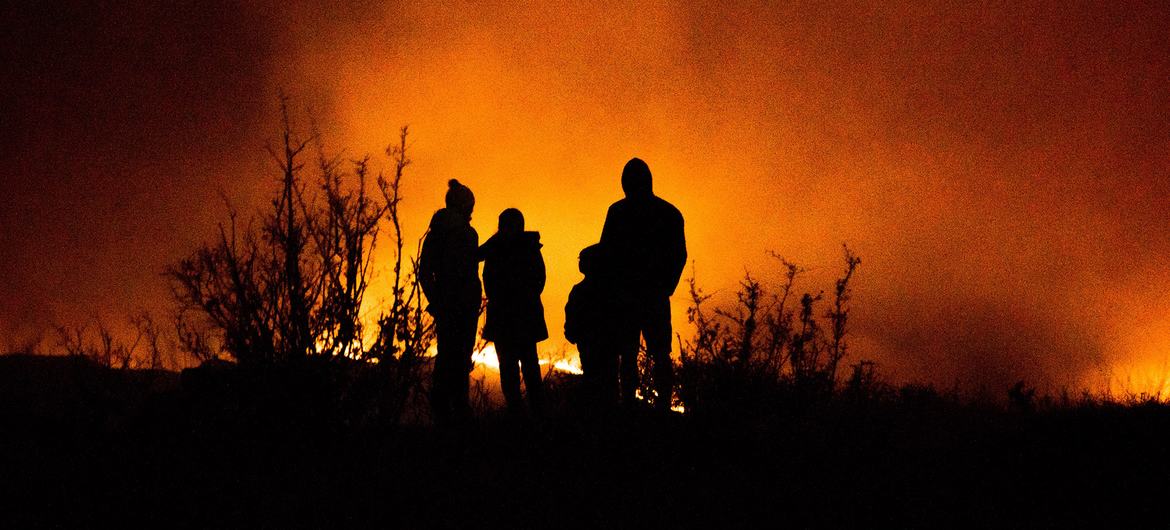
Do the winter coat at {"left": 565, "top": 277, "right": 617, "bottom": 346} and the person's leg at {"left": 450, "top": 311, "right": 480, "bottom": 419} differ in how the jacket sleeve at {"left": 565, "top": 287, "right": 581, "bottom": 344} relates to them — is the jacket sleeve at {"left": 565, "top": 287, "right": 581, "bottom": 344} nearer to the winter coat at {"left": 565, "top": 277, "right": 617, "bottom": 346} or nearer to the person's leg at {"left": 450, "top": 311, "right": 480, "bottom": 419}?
the winter coat at {"left": 565, "top": 277, "right": 617, "bottom": 346}

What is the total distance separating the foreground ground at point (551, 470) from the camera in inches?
141

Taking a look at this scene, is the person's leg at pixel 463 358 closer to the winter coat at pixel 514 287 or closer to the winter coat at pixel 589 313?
the winter coat at pixel 514 287

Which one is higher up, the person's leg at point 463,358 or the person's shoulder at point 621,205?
the person's shoulder at point 621,205

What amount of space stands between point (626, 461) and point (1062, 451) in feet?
9.04

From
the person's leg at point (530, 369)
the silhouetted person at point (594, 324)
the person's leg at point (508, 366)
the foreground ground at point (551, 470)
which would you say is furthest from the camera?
the person's leg at point (530, 369)

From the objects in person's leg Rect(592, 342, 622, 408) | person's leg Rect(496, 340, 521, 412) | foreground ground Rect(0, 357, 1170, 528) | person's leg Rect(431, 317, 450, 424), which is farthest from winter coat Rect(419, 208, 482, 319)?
person's leg Rect(592, 342, 622, 408)

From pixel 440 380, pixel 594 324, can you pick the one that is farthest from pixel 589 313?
pixel 440 380

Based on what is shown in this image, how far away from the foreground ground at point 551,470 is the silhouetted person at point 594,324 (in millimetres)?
403

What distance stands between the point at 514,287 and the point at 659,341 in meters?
1.29

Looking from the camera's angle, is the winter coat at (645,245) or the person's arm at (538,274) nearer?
the winter coat at (645,245)

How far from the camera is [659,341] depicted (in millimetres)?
5688

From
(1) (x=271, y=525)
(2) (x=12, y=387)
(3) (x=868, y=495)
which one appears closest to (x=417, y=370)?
(1) (x=271, y=525)

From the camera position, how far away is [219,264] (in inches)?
185

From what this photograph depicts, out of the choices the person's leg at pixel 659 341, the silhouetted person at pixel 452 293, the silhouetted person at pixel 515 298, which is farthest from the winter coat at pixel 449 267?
the person's leg at pixel 659 341
